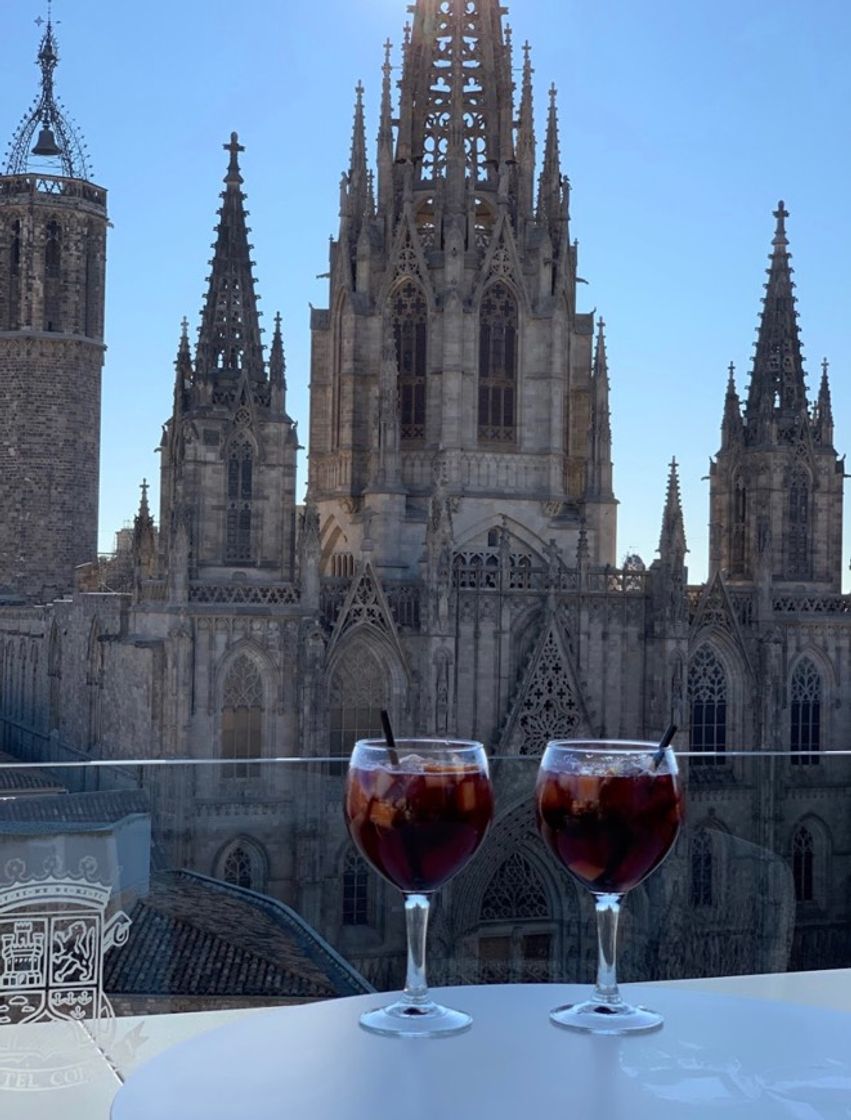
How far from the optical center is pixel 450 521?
101 ft

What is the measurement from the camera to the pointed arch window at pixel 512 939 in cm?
445

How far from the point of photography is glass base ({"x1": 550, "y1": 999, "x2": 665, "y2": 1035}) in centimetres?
296

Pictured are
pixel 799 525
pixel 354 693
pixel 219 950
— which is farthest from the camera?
pixel 799 525

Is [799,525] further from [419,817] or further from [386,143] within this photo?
[419,817]

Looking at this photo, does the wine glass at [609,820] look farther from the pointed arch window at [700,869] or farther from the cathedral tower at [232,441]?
the cathedral tower at [232,441]

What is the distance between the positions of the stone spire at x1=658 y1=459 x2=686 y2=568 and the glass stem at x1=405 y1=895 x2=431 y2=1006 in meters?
29.1

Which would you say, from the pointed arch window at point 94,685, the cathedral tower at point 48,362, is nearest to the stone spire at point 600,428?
the pointed arch window at point 94,685

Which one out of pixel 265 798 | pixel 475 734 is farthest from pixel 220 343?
pixel 265 798

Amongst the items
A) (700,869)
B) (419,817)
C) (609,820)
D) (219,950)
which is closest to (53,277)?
(700,869)

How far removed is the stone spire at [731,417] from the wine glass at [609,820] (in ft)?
111

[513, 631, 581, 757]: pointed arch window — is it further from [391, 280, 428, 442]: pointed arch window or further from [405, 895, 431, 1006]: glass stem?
[405, 895, 431, 1006]: glass stem

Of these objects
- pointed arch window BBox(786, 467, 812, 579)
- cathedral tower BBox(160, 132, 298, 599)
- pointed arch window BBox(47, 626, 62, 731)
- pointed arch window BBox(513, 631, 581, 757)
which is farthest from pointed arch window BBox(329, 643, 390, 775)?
pointed arch window BBox(47, 626, 62, 731)

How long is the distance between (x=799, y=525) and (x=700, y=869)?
31327mm

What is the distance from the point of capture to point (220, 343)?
31.4 m
